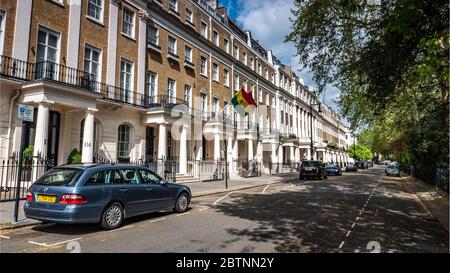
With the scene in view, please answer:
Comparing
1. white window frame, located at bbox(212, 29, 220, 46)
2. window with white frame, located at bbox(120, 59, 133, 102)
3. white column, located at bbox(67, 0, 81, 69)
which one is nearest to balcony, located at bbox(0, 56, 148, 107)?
window with white frame, located at bbox(120, 59, 133, 102)

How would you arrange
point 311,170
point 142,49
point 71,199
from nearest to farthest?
point 71,199, point 142,49, point 311,170

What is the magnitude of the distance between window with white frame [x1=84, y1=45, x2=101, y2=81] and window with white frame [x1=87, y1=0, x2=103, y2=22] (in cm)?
186

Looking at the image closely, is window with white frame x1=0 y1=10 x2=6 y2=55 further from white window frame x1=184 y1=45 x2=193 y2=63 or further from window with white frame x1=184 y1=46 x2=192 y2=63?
window with white frame x1=184 y1=46 x2=192 y2=63

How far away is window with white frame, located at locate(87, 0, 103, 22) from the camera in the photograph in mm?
17203

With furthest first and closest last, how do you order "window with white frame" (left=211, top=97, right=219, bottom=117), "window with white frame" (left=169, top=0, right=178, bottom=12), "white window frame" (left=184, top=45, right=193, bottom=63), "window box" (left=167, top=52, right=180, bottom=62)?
"window with white frame" (left=211, top=97, right=219, bottom=117)
"white window frame" (left=184, top=45, right=193, bottom=63)
"window with white frame" (left=169, top=0, right=178, bottom=12)
"window box" (left=167, top=52, right=180, bottom=62)

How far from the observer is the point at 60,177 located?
7113 millimetres

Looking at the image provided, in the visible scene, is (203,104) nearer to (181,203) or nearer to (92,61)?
(92,61)

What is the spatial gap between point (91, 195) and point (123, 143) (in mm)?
12691

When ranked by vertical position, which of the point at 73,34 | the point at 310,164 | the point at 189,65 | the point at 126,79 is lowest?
the point at 310,164

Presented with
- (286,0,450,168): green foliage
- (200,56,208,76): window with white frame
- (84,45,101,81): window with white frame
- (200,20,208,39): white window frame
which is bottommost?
(286,0,450,168): green foliage

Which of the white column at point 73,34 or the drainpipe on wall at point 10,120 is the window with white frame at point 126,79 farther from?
the drainpipe on wall at point 10,120

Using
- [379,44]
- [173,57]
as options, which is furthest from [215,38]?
[379,44]

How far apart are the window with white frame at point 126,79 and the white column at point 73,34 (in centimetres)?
333
